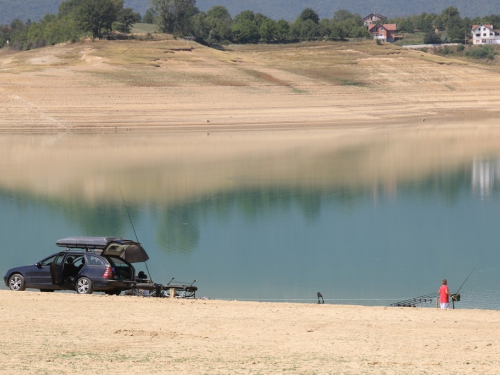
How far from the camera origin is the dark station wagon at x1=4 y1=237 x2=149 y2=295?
715 inches

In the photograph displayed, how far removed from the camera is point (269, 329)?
47.2 ft

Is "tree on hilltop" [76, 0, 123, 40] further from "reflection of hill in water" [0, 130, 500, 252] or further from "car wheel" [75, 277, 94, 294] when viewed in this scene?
"car wheel" [75, 277, 94, 294]

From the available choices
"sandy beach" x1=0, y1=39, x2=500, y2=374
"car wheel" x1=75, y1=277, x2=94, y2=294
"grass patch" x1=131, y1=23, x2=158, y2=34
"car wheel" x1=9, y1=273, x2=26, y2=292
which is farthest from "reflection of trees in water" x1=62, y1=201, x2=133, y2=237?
"grass patch" x1=131, y1=23, x2=158, y2=34

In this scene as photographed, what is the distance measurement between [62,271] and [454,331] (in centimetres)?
795

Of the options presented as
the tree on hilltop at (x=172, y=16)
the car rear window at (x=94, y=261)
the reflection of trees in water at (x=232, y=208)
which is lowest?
the reflection of trees in water at (x=232, y=208)

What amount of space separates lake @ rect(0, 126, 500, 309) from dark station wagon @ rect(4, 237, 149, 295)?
228cm

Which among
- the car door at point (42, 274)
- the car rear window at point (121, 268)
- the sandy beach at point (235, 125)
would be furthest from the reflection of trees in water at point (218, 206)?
the sandy beach at point (235, 125)

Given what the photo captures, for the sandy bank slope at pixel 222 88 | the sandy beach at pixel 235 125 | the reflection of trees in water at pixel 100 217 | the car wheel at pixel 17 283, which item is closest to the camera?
the sandy beach at pixel 235 125

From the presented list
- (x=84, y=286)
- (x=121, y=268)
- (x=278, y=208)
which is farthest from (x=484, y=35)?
(x=84, y=286)

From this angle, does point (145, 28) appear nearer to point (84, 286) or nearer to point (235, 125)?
point (235, 125)

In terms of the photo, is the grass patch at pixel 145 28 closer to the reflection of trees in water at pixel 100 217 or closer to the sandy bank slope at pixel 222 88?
the sandy bank slope at pixel 222 88

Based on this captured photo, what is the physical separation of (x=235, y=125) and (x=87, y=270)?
50.0 m

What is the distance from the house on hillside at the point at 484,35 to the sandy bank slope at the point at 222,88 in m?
52.7

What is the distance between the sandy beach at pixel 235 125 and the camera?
1223cm
